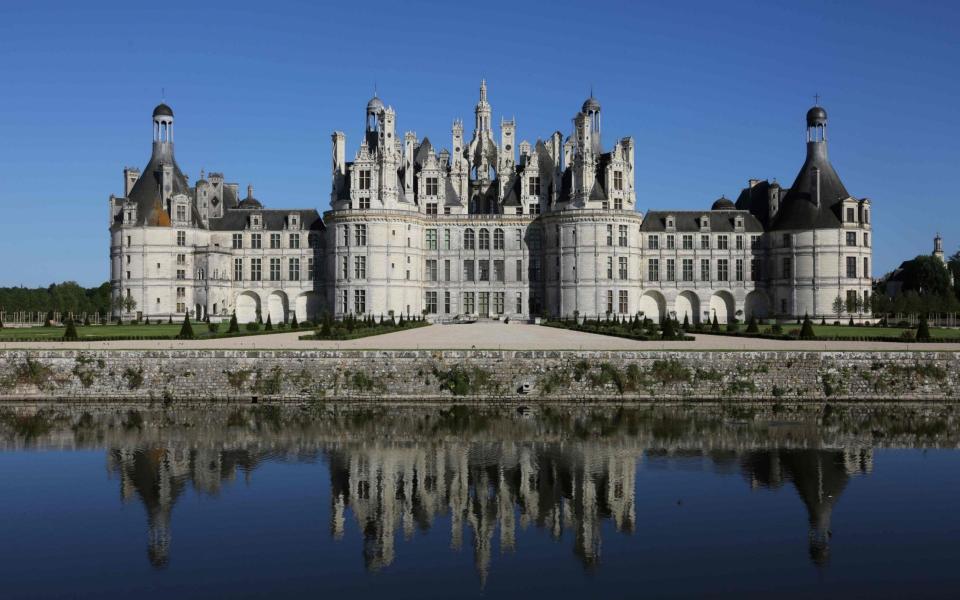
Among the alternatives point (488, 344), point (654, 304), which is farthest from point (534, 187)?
point (488, 344)

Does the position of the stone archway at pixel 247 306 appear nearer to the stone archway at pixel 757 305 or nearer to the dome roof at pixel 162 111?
the dome roof at pixel 162 111

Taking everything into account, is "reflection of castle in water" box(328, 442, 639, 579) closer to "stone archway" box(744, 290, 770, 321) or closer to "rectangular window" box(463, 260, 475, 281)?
"rectangular window" box(463, 260, 475, 281)

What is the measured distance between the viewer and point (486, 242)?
2899 inches

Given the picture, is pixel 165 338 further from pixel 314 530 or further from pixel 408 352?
pixel 314 530

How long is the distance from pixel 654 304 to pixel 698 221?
7510mm

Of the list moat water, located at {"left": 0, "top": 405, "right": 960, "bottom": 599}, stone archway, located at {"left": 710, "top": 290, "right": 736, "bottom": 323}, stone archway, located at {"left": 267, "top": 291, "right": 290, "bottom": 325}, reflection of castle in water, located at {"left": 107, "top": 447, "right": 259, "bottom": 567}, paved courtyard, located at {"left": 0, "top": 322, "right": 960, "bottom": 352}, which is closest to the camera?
moat water, located at {"left": 0, "top": 405, "right": 960, "bottom": 599}

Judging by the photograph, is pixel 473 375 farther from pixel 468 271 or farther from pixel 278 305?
pixel 278 305

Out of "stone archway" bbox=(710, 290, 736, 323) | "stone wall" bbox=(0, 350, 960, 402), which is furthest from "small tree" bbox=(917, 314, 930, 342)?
"stone archway" bbox=(710, 290, 736, 323)

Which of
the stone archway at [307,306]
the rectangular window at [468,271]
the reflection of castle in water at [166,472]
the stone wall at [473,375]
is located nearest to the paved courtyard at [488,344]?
the stone wall at [473,375]

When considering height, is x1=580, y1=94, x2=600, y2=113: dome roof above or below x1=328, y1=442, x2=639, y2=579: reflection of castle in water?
above

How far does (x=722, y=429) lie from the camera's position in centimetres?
2962

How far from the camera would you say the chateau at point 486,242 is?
69.3 m

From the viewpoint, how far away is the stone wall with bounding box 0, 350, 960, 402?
34906 mm

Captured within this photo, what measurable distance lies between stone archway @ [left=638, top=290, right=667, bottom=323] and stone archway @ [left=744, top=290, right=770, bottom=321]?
6522 mm
